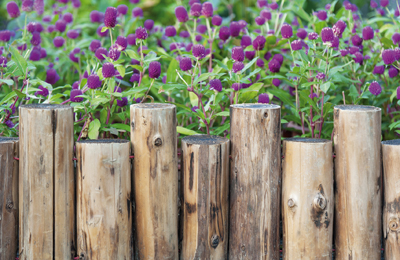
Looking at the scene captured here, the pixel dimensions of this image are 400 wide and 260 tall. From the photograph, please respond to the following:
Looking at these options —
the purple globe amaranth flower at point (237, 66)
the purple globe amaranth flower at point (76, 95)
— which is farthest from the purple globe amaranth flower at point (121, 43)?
the purple globe amaranth flower at point (237, 66)

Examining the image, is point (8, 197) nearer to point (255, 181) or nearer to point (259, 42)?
point (255, 181)

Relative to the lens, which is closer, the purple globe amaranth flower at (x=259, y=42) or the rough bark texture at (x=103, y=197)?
the rough bark texture at (x=103, y=197)

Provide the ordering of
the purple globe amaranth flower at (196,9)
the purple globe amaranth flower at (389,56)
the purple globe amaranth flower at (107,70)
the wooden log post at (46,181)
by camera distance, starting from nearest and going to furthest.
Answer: the wooden log post at (46,181), the purple globe amaranth flower at (107,70), the purple globe amaranth flower at (389,56), the purple globe amaranth flower at (196,9)

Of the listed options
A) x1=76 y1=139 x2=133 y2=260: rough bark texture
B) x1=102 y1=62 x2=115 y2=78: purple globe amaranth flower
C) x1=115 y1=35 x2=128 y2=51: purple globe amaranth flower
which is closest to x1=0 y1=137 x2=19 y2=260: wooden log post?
x1=76 y1=139 x2=133 y2=260: rough bark texture

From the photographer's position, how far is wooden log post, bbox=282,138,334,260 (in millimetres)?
A: 2055

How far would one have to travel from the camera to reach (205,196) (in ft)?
6.73

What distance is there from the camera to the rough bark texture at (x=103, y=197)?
196 centimetres

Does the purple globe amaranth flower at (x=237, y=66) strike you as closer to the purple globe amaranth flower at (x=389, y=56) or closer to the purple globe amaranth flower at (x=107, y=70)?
the purple globe amaranth flower at (x=107, y=70)

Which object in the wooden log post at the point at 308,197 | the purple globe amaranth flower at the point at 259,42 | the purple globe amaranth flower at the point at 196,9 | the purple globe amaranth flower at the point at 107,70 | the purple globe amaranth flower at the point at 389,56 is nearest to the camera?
the wooden log post at the point at 308,197

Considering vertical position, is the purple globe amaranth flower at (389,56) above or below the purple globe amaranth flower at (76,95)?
above

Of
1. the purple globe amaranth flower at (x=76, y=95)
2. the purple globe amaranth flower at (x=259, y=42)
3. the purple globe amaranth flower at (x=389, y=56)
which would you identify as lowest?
the purple globe amaranth flower at (x=76, y=95)

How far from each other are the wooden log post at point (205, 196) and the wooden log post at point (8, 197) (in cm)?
81

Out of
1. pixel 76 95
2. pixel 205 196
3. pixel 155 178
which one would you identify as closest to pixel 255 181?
pixel 205 196

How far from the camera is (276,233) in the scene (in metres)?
2.15
